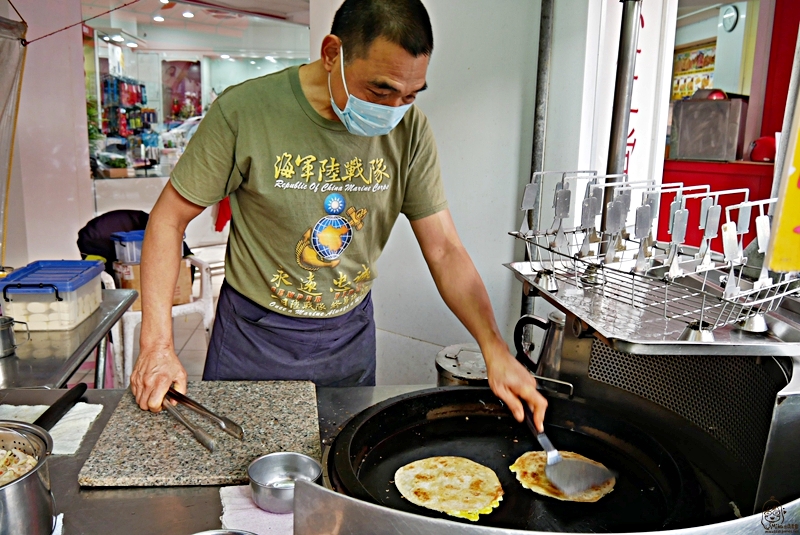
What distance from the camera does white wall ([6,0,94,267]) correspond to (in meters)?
4.93

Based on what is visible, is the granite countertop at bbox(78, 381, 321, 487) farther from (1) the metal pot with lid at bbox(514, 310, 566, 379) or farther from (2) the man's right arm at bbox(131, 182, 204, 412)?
(1) the metal pot with lid at bbox(514, 310, 566, 379)

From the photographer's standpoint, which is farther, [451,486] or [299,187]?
[299,187]

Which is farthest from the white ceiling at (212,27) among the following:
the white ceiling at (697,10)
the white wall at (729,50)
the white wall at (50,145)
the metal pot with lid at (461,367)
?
the white wall at (729,50)

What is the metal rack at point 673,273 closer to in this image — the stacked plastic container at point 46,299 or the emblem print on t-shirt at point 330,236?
the emblem print on t-shirt at point 330,236

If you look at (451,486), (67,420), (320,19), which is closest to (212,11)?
(320,19)

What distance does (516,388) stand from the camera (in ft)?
4.53

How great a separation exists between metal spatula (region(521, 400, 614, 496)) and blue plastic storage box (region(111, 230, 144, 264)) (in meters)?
3.16

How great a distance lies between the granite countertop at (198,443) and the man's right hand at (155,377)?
0.13 ft

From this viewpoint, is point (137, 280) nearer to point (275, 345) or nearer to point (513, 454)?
point (275, 345)

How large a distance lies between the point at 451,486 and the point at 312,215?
788 mm

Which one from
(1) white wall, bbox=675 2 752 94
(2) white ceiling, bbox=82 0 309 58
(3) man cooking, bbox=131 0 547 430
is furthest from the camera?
(1) white wall, bbox=675 2 752 94

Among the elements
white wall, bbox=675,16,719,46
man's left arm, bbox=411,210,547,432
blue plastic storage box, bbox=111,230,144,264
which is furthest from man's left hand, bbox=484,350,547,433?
white wall, bbox=675,16,719,46

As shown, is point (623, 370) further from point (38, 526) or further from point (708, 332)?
point (38, 526)

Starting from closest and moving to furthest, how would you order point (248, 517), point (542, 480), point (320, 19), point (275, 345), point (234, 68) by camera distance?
point (248, 517) → point (542, 480) → point (275, 345) → point (320, 19) → point (234, 68)
